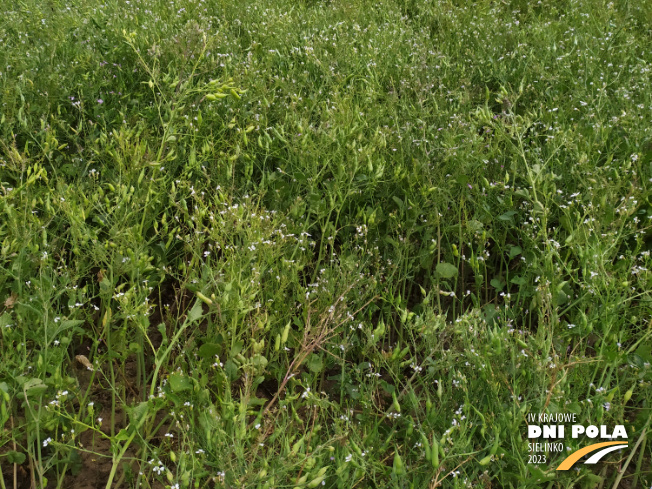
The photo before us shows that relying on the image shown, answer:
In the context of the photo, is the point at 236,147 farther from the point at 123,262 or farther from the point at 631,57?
the point at 631,57

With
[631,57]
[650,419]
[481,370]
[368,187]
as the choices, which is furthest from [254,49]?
[650,419]

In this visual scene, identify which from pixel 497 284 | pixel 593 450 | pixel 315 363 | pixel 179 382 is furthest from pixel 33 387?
pixel 497 284

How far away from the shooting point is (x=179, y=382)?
196cm

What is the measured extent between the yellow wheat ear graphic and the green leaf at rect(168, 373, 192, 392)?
121 cm

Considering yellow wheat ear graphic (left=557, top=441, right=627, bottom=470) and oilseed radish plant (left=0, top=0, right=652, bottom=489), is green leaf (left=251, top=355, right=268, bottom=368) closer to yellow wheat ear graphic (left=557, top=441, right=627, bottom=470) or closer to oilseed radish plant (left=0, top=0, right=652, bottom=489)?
oilseed radish plant (left=0, top=0, right=652, bottom=489)

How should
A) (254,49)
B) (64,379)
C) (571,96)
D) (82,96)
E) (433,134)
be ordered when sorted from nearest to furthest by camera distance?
(64,379) → (433,134) → (82,96) → (571,96) → (254,49)

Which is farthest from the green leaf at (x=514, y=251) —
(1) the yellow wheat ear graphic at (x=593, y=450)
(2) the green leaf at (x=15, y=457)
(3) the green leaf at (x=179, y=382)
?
(2) the green leaf at (x=15, y=457)

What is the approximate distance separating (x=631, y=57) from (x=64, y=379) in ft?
13.6

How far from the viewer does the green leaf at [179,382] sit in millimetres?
1940

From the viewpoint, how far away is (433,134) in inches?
126

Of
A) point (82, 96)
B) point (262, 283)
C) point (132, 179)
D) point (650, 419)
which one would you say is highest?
point (82, 96)

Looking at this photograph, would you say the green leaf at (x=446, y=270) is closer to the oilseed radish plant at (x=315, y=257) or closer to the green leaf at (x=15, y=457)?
the oilseed radish plant at (x=315, y=257)

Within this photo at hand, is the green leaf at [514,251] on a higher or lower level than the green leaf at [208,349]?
higher

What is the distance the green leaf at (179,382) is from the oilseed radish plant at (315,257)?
12 mm
